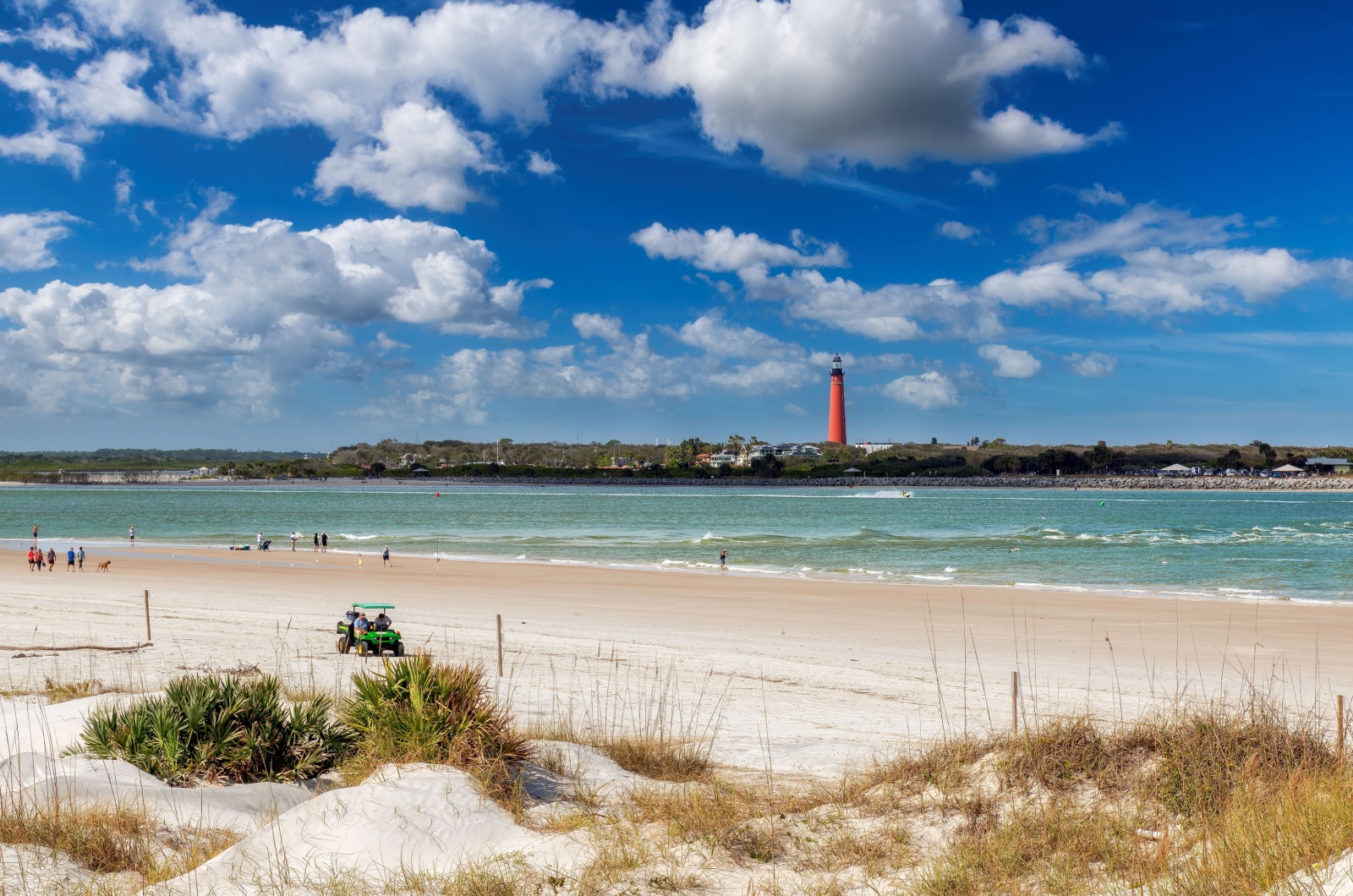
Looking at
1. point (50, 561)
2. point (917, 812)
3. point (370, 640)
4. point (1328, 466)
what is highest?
point (1328, 466)

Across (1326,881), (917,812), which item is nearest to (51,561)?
(917,812)

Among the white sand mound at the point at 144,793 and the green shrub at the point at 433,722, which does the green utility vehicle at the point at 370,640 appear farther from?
the white sand mound at the point at 144,793

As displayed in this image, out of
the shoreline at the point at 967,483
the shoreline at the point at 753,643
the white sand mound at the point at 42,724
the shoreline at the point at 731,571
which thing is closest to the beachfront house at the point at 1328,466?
the shoreline at the point at 967,483

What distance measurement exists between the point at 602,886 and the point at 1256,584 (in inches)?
1320

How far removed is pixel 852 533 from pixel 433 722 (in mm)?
54701

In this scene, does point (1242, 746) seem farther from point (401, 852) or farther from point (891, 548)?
point (891, 548)

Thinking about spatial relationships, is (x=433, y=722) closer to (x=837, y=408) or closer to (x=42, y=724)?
(x=42, y=724)

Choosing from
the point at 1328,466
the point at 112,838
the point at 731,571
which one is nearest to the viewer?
the point at 112,838

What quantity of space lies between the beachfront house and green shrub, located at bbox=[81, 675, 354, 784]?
20131cm

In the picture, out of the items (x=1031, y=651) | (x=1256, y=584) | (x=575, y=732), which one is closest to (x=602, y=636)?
(x=1031, y=651)

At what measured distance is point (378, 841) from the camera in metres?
5.84

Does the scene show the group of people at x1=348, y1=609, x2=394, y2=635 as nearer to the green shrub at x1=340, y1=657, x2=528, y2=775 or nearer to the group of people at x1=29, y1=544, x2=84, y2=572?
the green shrub at x1=340, y1=657, x2=528, y2=775

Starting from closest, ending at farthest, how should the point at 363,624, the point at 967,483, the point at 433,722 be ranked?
the point at 433,722 → the point at 363,624 → the point at 967,483

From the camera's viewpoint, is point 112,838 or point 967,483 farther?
point 967,483
